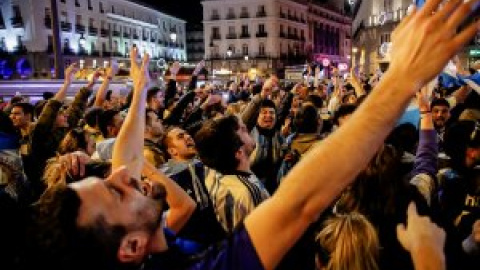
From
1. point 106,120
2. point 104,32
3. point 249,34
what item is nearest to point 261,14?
point 249,34

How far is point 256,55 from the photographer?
254ft

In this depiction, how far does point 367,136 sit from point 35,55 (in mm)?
59177

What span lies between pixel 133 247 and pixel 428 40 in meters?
1.11

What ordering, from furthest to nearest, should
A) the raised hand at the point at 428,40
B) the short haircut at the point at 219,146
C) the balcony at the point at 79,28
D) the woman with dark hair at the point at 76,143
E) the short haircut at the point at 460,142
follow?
the balcony at the point at 79,28 < the woman with dark hair at the point at 76,143 < the short haircut at the point at 460,142 < the short haircut at the point at 219,146 < the raised hand at the point at 428,40

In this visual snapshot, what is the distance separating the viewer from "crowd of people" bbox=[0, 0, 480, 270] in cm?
140

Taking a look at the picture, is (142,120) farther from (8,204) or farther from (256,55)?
(256,55)

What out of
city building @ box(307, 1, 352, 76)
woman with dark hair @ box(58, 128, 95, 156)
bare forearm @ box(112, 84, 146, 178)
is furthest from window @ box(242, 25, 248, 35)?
bare forearm @ box(112, 84, 146, 178)

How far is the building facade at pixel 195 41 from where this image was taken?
95625 millimetres

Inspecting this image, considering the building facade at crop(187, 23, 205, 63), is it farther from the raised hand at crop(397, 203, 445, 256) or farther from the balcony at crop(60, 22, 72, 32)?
the raised hand at crop(397, 203, 445, 256)

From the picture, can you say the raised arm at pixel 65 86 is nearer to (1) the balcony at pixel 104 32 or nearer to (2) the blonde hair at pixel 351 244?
(2) the blonde hair at pixel 351 244

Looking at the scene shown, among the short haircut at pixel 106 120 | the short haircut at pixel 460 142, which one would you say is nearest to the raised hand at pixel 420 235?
the short haircut at pixel 460 142

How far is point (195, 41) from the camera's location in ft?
315

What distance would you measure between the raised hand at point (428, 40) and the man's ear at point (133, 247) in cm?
97

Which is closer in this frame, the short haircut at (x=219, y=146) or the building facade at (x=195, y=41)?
the short haircut at (x=219, y=146)
